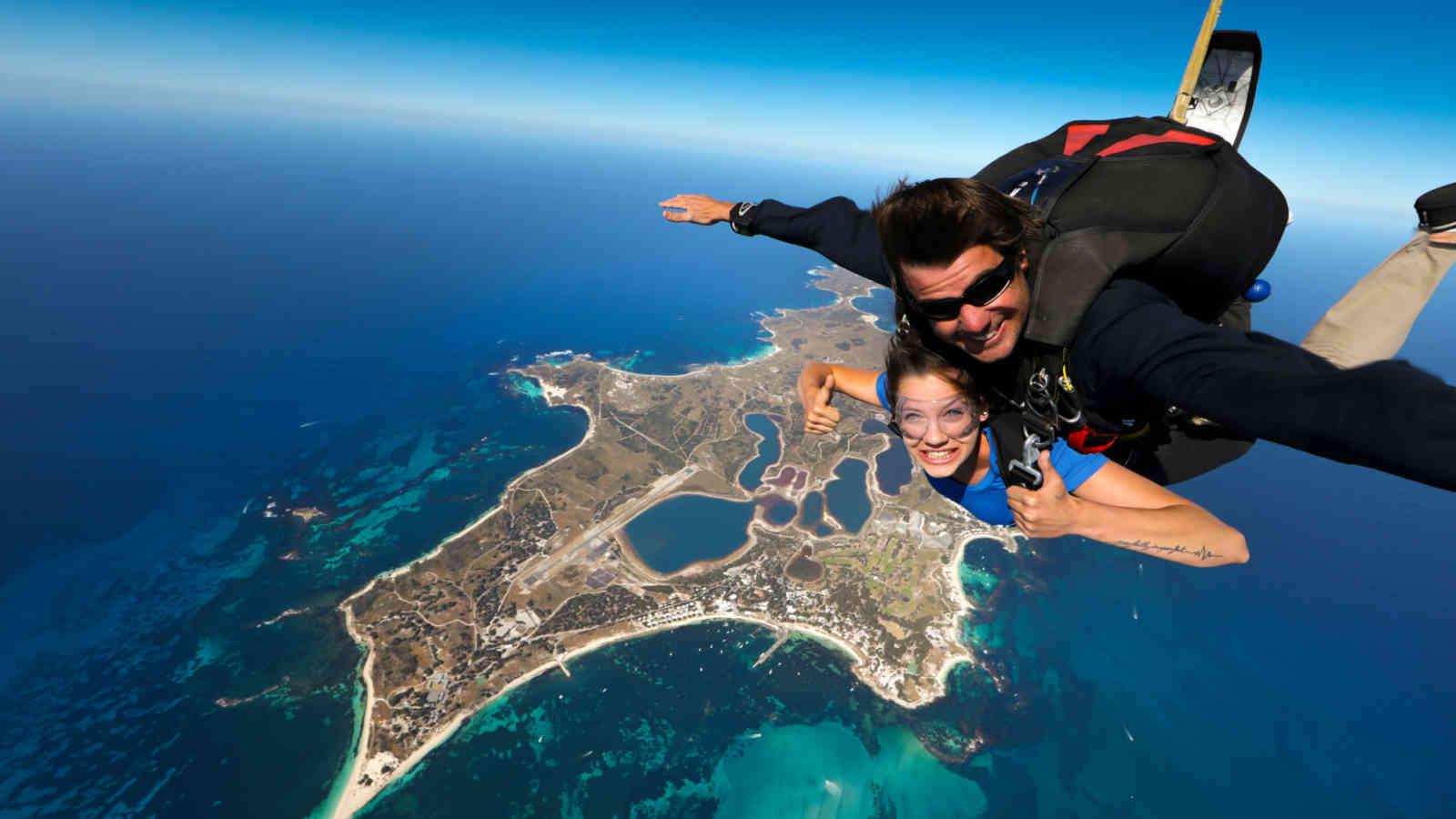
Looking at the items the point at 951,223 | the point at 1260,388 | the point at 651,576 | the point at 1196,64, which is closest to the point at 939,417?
the point at 951,223

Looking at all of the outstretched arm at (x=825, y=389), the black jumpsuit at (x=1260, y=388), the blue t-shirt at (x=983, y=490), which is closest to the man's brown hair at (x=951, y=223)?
the black jumpsuit at (x=1260, y=388)

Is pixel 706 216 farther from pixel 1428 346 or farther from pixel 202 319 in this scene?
pixel 1428 346

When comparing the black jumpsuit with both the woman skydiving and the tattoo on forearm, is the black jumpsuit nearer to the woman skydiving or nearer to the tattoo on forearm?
the woman skydiving

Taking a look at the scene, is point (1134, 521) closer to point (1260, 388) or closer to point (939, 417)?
point (939, 417)

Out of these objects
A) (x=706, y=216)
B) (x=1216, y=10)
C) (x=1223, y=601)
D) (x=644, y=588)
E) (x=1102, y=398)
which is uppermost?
(x=1216, y=10)

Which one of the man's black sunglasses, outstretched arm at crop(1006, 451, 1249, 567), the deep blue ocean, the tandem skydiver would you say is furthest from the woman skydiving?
the deep blue ocean

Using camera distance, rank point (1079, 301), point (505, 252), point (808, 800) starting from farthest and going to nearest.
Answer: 1. point (505, 252)
2. point (808, 800)
3. point (1079, 301)

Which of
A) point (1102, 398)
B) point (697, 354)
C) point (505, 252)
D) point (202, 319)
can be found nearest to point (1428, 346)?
point (697, 354)
